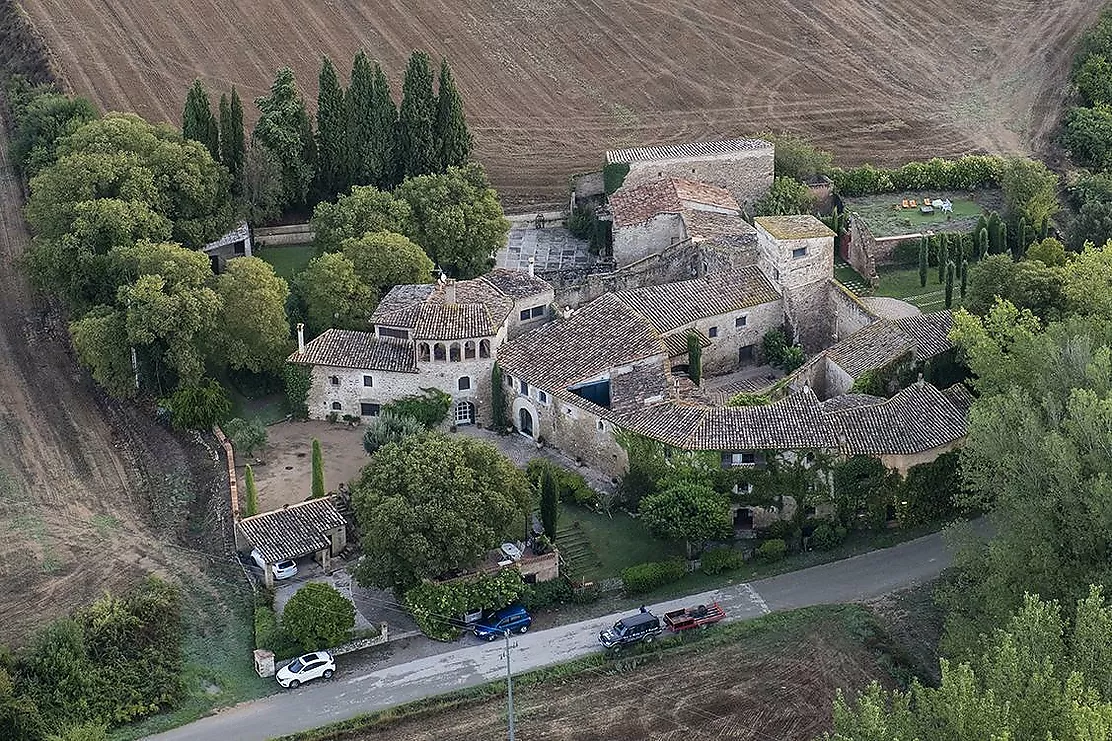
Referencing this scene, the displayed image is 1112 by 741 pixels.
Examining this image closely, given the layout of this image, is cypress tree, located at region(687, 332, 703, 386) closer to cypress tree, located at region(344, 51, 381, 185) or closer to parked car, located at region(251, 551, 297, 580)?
parked car, located at region(251, 551, 297, 580)

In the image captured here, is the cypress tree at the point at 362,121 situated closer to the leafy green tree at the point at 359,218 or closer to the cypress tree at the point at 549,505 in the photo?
the leafy green tree at the point at 359,218

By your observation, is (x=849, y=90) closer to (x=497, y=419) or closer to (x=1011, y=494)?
(x=497, y=419)

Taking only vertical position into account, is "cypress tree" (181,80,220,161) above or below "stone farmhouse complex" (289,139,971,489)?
above

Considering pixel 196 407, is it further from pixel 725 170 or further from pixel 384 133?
pixel 725 170

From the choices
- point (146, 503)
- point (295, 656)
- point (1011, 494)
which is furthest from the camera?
point (146, 503)

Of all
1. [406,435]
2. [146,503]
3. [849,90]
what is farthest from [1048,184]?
[146,503]

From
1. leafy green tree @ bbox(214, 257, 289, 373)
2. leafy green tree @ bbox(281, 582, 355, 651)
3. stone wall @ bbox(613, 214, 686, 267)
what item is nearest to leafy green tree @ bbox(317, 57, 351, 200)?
stone wall @ bbox(613, 214, 686, 267)

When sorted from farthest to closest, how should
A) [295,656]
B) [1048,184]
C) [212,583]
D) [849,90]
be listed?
[849,90], [1048,184], [212,583], [295,656]

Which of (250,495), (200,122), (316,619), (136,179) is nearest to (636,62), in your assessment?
(200,122)
